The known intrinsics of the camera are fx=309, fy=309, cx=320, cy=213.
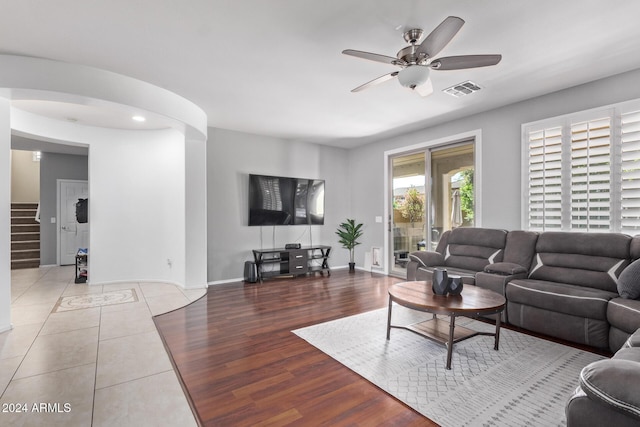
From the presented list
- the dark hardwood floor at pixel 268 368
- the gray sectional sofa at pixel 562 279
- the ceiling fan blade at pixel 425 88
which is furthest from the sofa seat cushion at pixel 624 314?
the ceiling fan blade at pixel 425 88

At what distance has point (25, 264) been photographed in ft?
23.0

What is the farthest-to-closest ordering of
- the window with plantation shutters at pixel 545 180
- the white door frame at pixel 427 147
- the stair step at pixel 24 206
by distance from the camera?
the stair step at pixel 24 206
the white door frame at pixel 427 147
the window with plantation shutters at pixel 545 180

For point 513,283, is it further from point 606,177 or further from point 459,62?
point 459,62

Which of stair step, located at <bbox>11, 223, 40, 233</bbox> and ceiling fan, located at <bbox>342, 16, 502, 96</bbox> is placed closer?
ceiling fan, located at <bbox>342, 16, 502, 96</bbox>

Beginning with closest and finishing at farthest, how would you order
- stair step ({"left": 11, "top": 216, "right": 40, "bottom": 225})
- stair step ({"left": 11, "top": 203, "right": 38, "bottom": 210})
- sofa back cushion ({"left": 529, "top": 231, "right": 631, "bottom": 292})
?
sofa back cushion ({"left": 529, "top": 231, "right": 631, "bottom": 292}) < stair step ({"left": 11, "top": 216, "right": 40, "bottom": 225}) < stair step ({"left": 11, "top": 203, "right": 38, "bottom": 210})

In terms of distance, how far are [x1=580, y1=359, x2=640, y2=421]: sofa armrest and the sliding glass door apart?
3.93 m

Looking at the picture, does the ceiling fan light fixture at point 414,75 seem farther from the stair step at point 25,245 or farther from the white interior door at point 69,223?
the stair step at point 25,245

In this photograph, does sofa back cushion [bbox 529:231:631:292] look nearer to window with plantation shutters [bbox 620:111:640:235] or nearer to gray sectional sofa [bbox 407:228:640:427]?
gray sectional sofa [bbox 407:228:640:427]

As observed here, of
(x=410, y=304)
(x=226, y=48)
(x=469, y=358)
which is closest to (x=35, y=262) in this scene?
(x=226, y=48)

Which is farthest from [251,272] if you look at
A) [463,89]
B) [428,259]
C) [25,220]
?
[25,220]

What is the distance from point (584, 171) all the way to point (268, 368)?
161 inches

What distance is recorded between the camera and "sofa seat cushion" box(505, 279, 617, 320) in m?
2.72

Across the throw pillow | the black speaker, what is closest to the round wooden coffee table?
the throw pillow

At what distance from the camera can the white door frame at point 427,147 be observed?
4.70 metres
